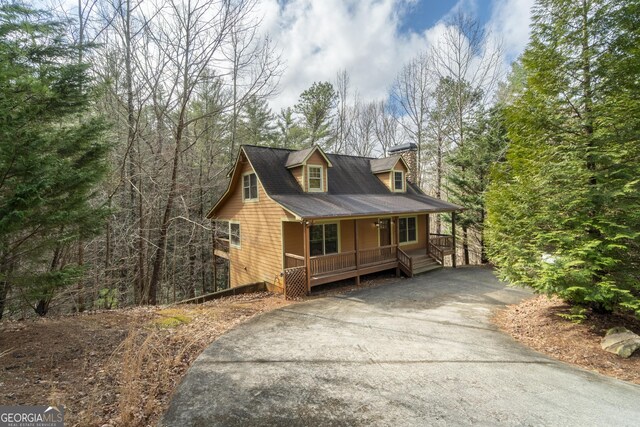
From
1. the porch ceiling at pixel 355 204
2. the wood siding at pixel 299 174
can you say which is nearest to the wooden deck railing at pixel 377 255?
the porch ceiling at pixel 355 204

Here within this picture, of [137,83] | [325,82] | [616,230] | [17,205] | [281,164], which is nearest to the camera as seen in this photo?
[17,205]

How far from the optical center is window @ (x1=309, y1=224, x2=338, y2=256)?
1289 centimetres

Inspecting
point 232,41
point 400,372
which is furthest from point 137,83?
point 400,372

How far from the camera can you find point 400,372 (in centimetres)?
537

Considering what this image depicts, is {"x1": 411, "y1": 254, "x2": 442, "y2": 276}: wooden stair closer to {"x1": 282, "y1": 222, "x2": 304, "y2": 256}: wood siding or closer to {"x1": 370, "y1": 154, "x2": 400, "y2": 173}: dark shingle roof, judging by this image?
{"x1": 370, "y1": 154, "x2": 400, "y2": 173}: dark shingle roof

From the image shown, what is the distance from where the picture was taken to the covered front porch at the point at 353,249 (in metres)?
11.2

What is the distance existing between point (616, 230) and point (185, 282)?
21.9 m

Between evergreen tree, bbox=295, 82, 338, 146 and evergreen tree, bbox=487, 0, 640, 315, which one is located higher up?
evergreen tree, bbox=295, 82, 338, 146

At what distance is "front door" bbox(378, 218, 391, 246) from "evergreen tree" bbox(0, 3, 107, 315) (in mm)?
12179

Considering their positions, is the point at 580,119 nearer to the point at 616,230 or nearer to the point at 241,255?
the point at 616,230

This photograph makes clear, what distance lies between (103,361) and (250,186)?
9.52 meters

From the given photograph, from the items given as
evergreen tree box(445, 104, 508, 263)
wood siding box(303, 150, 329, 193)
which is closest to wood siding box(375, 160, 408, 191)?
evergreen tree box(445, 104, 508, 263)

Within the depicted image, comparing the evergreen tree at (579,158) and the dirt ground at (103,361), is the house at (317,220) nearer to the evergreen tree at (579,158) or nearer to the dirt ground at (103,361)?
the dirt ground at (103,361)

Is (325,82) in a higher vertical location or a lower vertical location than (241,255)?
higher
